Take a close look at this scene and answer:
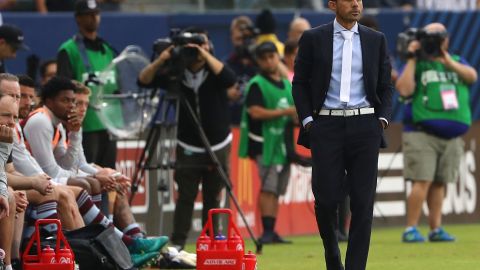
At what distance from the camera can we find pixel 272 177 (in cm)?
1606

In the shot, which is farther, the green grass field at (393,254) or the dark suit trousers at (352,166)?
the green grass field at (393,254)

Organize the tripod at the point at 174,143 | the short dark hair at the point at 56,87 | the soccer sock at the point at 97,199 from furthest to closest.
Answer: the tripod at the point at 174,143 < the soccer sock at the point at 97,199 < the short dark hair at the point at 56,87

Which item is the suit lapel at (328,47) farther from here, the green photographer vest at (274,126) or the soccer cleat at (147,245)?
the green photographer vest at (274,126)

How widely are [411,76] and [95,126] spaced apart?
386cm

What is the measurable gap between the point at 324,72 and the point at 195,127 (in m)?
3.88

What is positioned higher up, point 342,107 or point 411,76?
point 342,107

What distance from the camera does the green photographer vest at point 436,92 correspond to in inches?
615

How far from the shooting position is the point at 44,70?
1537 centimetres

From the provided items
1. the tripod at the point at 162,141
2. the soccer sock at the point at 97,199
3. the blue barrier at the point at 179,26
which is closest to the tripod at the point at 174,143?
the tripod at the point at 162,141

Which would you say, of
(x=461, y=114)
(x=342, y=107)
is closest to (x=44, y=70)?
(x=461, y=114)

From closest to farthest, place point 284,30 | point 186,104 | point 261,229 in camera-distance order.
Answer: point 186,104, point 261,229, point 284,30

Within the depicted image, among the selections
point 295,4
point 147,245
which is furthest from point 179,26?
point 147,245

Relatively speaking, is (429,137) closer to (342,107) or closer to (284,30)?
(284,30)

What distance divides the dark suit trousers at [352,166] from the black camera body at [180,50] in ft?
11.6
